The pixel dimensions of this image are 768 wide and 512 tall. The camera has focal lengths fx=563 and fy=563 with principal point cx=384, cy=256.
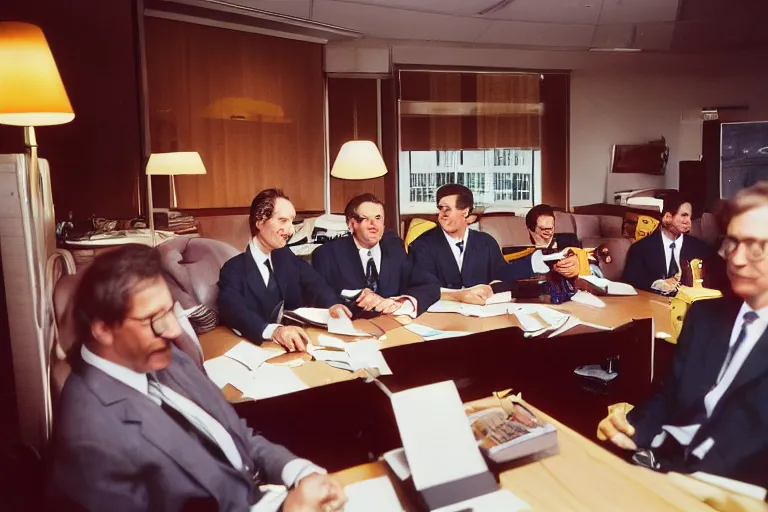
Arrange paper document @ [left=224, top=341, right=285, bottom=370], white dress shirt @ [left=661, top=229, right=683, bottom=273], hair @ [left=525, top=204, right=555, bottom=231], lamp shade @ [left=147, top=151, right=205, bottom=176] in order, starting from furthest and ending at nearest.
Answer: hair @ [left=525, top=204, right=555, bottom=231], white dress shirt @ [left=661, top=229, right=683, bottom=273], lamp shade @ [left=147, top=151, right=205, bottom=176], paper document @ [left=224, top=341, right=285, bottom=370]

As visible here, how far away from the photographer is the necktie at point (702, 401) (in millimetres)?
1193

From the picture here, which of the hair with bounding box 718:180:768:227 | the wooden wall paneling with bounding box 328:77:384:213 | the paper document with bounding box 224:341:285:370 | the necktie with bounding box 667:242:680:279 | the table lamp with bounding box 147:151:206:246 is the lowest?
the paper document with bounding box 224:341:285:370

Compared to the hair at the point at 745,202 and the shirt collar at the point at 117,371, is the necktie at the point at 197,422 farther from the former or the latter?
the hair at the point at 745,202

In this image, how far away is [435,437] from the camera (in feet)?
3.34

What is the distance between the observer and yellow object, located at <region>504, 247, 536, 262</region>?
104 inches

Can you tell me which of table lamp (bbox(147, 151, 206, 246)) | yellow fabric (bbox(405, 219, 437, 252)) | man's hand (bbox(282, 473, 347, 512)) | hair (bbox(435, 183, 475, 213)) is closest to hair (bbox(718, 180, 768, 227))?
man's hand (bbox(282, 473, 347, 512))

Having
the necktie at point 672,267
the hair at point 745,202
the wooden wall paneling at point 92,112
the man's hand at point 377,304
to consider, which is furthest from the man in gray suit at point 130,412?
the necktie at point 672,267

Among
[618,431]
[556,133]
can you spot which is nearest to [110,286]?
[618,431]

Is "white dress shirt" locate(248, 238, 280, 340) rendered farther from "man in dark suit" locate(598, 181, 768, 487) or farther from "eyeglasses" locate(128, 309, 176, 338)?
"man in dark suit" locate(598, 181, 768, 487)

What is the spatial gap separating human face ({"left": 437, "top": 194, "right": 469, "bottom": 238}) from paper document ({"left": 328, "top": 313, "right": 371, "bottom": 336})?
2.32ft

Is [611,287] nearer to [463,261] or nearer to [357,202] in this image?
[463,261]

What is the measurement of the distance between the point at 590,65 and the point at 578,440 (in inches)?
130

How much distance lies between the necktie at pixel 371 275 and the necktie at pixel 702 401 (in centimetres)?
133

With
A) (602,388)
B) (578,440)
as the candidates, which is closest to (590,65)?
(602,388)
